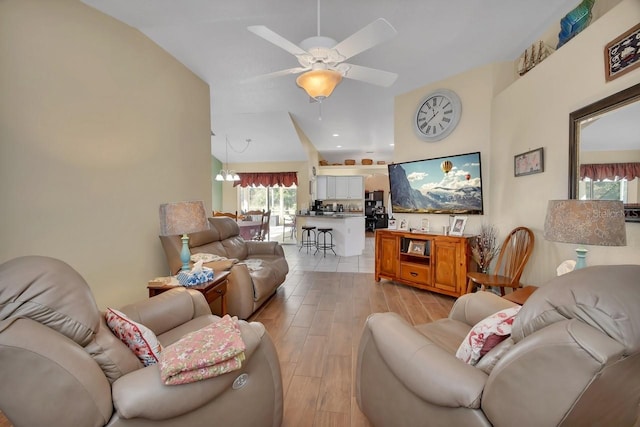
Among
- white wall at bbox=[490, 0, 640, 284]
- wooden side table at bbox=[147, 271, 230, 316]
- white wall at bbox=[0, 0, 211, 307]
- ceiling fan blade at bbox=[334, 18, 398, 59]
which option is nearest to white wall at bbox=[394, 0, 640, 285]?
white wall at bbox=[490, 0, 640, 284]

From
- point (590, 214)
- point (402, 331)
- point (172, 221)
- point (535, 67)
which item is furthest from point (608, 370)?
point (535, 67)

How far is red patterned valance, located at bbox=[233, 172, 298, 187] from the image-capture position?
8.47 m

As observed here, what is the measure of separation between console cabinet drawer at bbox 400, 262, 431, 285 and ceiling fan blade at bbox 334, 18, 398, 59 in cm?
281

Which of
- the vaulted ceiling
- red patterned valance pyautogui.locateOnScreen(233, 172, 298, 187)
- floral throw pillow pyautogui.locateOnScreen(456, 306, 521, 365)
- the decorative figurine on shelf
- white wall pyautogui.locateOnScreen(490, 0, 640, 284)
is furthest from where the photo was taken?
red patterned valance pyautogui.locateOnScreen(233, 172, 298, 187)

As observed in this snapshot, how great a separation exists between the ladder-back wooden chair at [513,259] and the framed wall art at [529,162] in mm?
571

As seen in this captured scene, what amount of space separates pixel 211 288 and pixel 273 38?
1911 millimetres

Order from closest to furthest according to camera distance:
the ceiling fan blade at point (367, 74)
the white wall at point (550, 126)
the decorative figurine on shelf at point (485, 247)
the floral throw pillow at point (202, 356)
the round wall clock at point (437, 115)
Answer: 1. the floral throw pillow at point (202, 356)
2. the white wall at point (550, 126)
3. the ceiling fan blade at point (367, 74)
4. the decorative figurine on shelf at point (485, 247)
5. the round wall clock at point (437, 115)

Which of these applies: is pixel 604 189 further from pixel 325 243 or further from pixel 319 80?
pixel 325 243

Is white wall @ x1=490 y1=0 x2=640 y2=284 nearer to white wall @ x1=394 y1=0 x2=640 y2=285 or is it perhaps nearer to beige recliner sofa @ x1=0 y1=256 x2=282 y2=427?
white wall @ x1=394 y1=0 x2=640 y2=285

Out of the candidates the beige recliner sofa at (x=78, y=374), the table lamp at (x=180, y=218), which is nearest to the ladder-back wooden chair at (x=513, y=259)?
the beige recliner sofa at (x=78, y=374)

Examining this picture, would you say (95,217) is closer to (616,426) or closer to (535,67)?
(616,426)

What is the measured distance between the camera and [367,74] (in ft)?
7.13

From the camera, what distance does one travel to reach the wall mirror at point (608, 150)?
5.15 ft

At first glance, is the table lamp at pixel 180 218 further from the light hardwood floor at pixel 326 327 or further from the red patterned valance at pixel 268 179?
the red patterned valance at pixel 268 179
